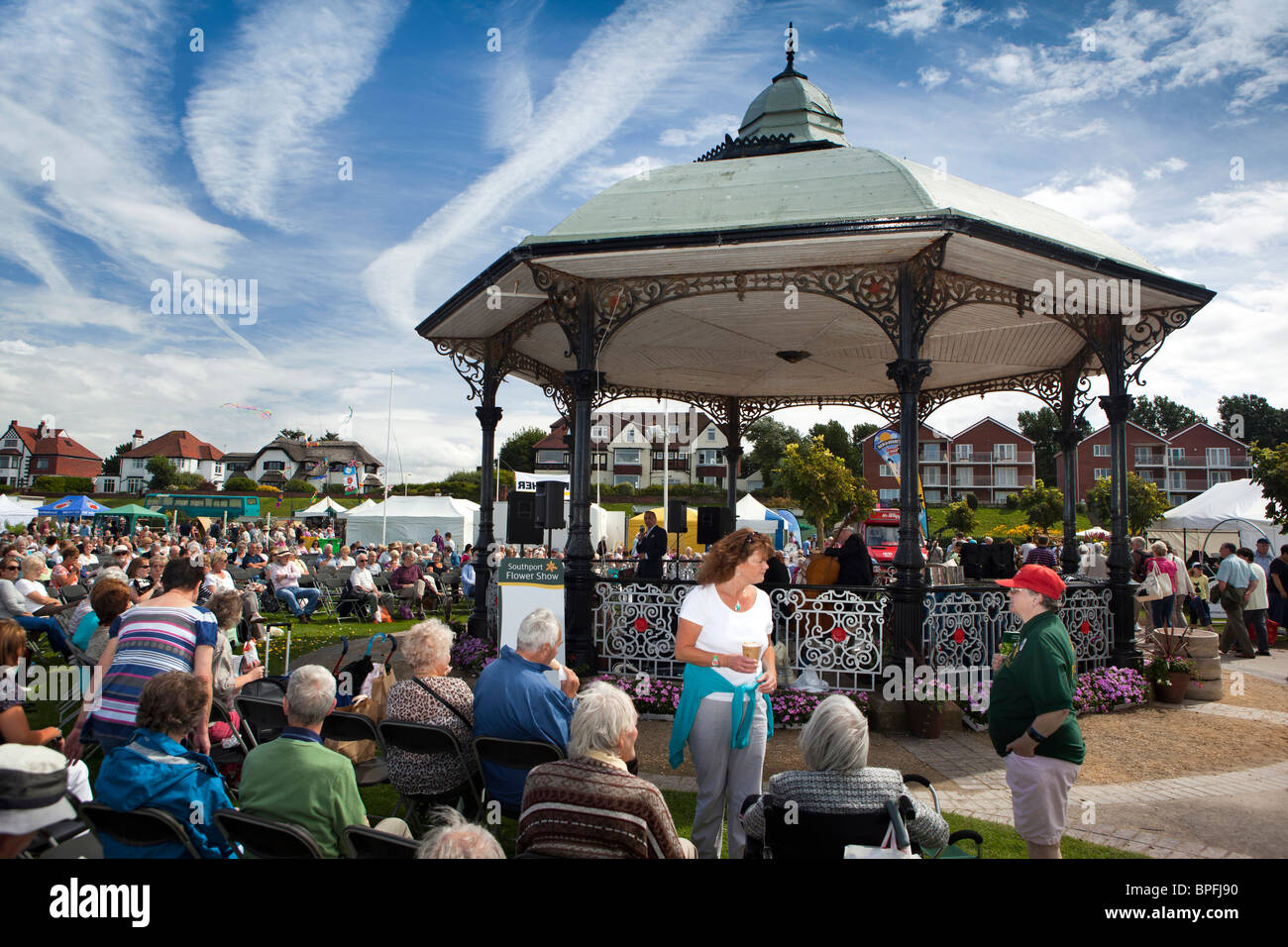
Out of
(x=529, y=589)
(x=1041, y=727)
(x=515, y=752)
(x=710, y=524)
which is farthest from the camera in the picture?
(x=710, y=524)

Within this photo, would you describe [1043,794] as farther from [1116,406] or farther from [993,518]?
[993,518]

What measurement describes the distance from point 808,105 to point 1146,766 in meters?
9.39

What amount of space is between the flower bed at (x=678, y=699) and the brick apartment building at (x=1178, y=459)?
68596mm

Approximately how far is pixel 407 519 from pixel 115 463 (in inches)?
3512

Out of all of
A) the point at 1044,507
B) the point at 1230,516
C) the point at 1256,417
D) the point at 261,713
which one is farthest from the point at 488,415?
the point at 1256,417

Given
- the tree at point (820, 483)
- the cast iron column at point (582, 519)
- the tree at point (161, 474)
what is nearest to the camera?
the cast iron column at point (582, 519)

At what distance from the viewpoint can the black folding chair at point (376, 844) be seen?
7.47ft

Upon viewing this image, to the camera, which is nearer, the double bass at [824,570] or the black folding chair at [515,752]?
the black folding chair at [515,752]

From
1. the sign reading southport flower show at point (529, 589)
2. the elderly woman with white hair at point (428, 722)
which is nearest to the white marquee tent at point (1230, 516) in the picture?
the sign reading southport flower show at point (529, 589)

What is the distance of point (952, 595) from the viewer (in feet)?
24.5

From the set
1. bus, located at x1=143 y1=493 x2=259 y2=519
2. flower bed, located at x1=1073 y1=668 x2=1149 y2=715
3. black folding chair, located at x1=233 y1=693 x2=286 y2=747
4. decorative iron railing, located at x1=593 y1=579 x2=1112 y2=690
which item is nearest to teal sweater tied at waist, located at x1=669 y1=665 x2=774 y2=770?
black folding chair, located at x1=233 y1=693 x2=286 y2=747

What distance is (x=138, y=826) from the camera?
8.49ft

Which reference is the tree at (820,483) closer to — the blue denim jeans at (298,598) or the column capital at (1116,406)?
the blue denim jeans at (298,598)
